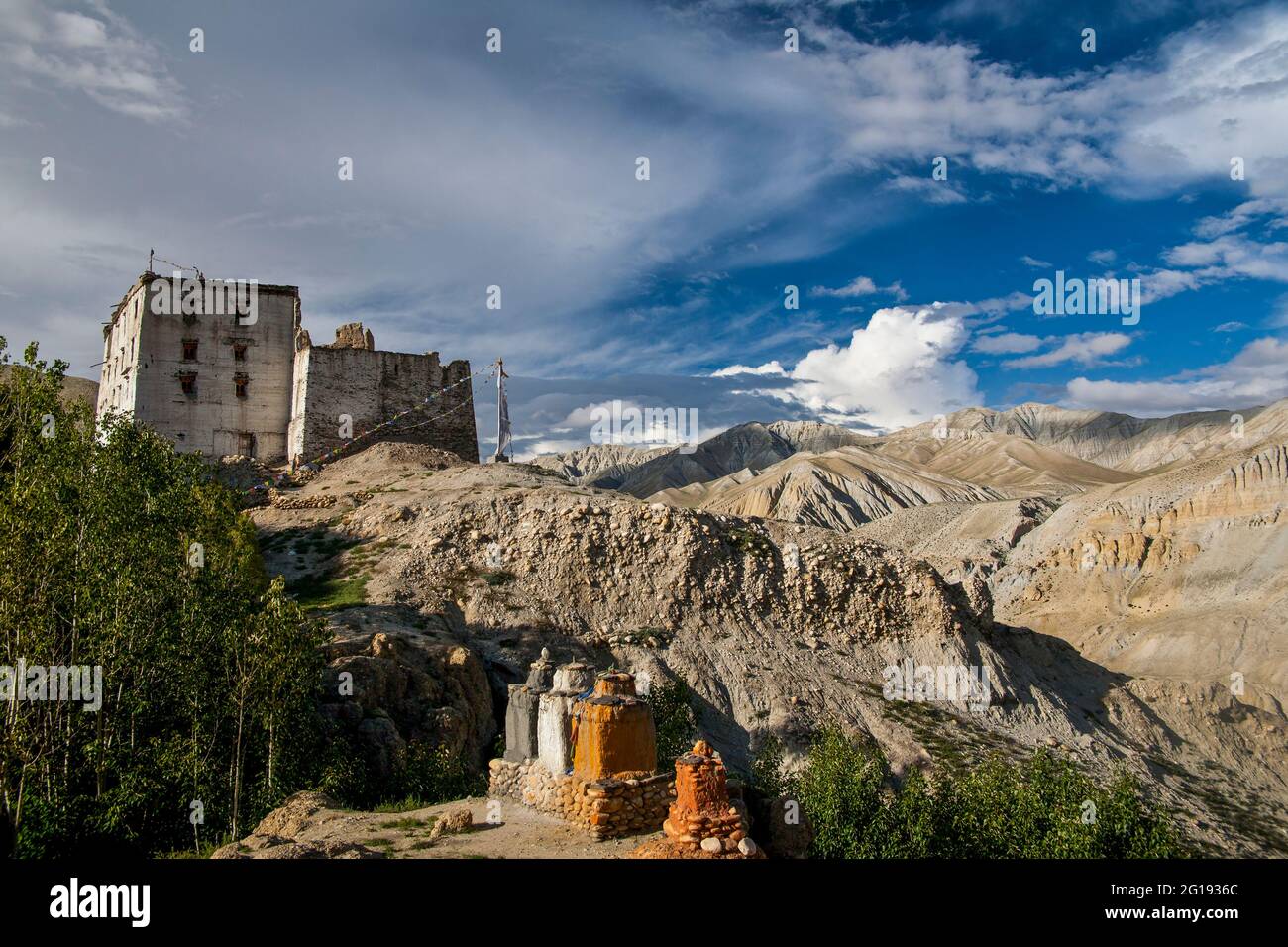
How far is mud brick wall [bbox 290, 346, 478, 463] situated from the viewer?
46812 mm

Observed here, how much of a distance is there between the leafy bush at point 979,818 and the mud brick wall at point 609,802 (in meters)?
4.97

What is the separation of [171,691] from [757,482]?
122402 mm

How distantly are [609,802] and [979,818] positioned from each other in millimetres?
10874

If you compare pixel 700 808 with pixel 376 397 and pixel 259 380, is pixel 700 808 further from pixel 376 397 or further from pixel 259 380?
pixel 259 380

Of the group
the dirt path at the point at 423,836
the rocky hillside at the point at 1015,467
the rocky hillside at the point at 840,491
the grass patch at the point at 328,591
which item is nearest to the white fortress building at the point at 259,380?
the grass patch at the point at 328,591

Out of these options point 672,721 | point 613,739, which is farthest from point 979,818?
point 613,739

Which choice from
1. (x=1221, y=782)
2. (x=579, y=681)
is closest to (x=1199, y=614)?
(x=1221, y=782)

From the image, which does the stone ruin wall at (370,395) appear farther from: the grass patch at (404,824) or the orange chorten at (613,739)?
→ the orange chorten at (613,739)

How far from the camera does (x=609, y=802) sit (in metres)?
14.7

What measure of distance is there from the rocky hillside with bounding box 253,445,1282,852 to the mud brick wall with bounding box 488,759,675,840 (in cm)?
1221

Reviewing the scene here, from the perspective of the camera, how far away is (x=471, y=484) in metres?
41.8

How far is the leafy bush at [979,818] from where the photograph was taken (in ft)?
63.9

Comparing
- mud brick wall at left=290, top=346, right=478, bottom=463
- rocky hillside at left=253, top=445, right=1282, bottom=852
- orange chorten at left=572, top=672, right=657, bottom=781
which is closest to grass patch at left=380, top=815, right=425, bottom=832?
orange chorten at left=572, top=672, right=657, bottom=781
